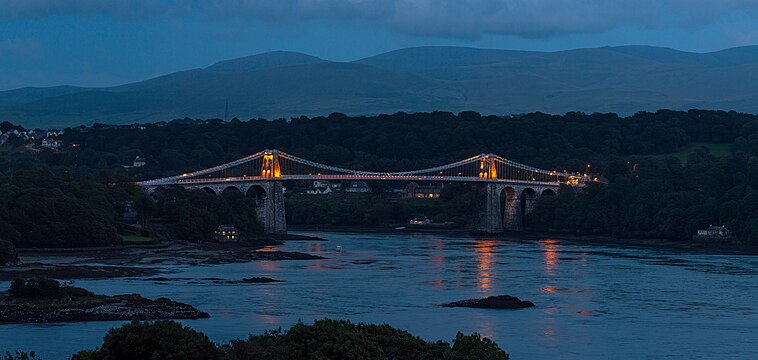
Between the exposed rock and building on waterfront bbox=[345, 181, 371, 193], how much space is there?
77.4 meters

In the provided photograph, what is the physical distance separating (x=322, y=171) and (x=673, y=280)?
67118 millimetres

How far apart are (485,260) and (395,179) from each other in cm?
2964

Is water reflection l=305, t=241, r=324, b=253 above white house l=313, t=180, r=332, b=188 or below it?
below

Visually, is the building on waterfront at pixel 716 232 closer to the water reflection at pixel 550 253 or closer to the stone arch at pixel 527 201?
the water reflection at pixel 550 253

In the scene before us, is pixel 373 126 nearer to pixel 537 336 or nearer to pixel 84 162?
pixel 84 162

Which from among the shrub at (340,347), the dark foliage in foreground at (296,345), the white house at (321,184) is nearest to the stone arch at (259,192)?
the white house at (321,184)

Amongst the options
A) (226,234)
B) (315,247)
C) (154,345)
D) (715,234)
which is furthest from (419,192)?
(154,345)

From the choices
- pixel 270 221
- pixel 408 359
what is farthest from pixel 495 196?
pixel 408 359

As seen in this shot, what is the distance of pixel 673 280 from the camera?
6044cm

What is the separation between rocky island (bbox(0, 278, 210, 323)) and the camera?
1688 inches

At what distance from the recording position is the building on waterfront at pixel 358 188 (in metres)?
128

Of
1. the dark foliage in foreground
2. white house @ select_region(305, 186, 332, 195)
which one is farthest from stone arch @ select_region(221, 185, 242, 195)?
the dark foliage in foreground

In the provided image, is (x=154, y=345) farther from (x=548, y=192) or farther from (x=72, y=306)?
(x=548, y=192)

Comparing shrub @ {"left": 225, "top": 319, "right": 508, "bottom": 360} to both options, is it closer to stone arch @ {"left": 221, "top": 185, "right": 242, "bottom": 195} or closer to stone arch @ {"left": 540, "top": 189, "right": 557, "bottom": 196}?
stone arch @ {"left": 221, "top": 185, "right": 242, "bottom": 195}
